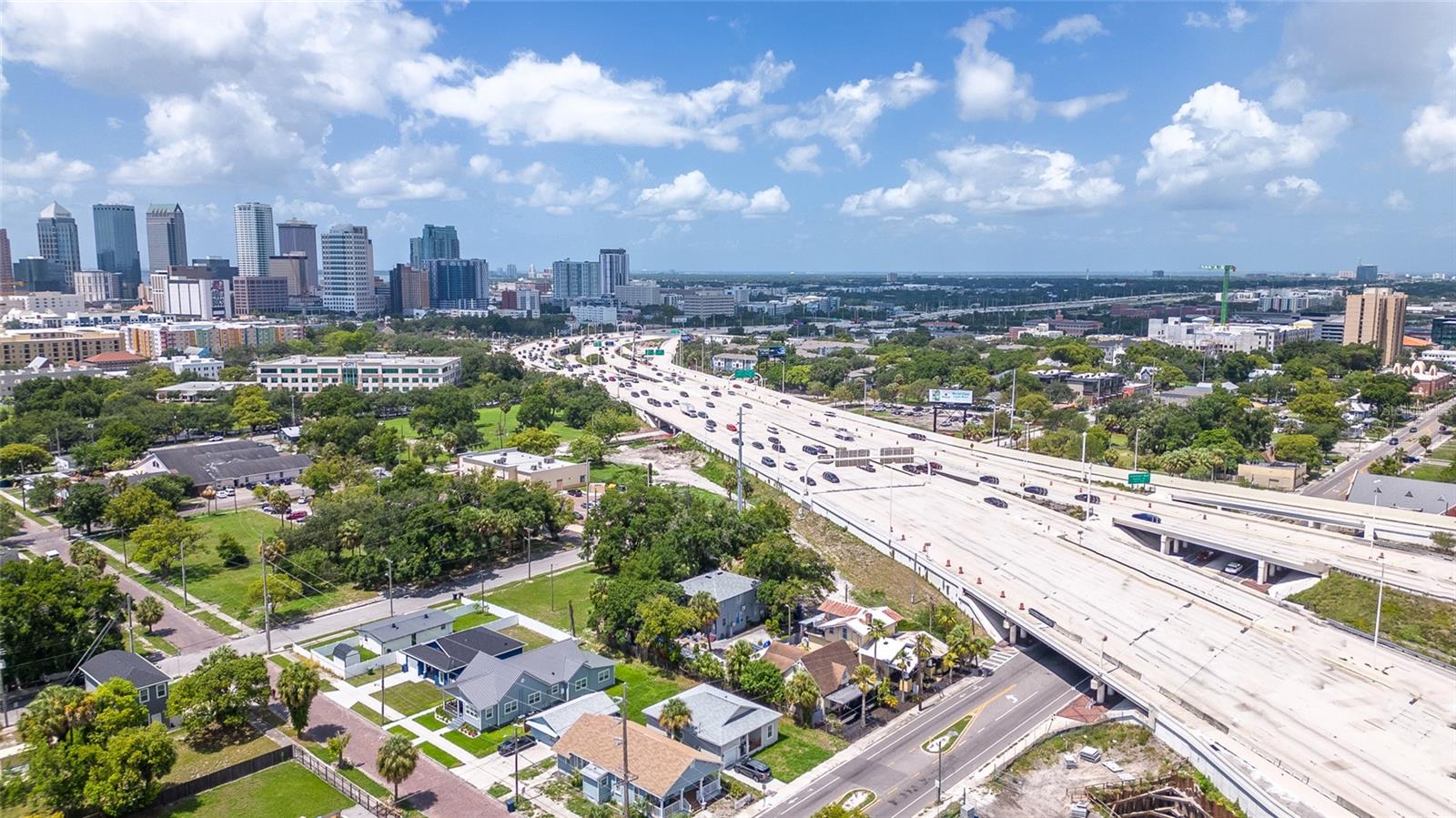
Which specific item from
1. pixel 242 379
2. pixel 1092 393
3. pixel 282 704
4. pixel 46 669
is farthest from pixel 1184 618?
pixel 242 379

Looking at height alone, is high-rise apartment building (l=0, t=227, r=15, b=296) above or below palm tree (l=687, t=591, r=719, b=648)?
above

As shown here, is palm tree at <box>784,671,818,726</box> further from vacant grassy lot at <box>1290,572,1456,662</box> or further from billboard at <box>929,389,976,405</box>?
billboard at <box>929,389,976,405</box>

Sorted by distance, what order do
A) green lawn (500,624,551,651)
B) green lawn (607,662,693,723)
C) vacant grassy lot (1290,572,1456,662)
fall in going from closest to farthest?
1. green lawn (607,662,693,723)
2. vacant grassy lot (1290,572,1456,662)
3. green lawn (500,624,551,651)

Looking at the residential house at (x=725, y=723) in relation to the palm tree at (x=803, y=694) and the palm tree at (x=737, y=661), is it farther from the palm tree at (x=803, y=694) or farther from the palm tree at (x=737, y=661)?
the palm tree at (x=737, y=661)

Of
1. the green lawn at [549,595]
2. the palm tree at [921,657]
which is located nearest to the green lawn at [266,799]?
the green lawn at [549,595]

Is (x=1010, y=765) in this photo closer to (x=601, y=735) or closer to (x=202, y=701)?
(x=601, y=735)

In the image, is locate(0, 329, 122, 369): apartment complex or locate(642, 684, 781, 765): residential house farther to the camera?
locate(0, 329, 122, 369): apartment complex

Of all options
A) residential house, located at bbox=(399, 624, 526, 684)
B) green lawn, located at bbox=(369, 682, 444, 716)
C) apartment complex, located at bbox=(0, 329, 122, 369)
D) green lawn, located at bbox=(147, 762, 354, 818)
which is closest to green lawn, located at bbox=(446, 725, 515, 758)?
green lawn, located at bbox=(369, 682, 444, 716)

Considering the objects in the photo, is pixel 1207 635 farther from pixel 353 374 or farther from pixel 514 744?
pixel 353 374
